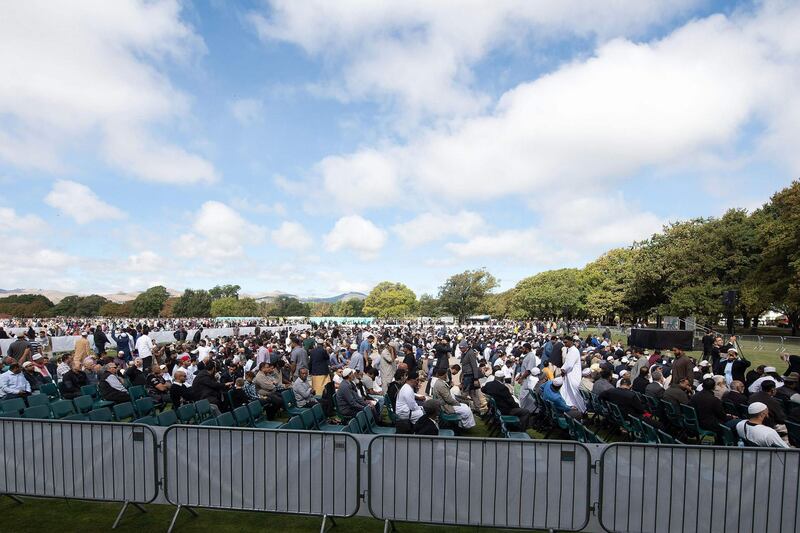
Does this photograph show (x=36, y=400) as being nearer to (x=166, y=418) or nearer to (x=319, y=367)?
(x=166, y=418)

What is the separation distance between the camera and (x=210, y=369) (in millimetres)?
9703

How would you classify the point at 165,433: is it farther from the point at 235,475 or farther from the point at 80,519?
the point at 80,519

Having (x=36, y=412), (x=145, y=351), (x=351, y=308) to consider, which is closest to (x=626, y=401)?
(x=36, y=412)

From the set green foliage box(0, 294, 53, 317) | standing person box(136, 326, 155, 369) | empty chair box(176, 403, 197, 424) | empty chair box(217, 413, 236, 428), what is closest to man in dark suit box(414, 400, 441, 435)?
empty chair box(217, 413, 236, 428)

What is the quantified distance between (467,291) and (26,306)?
111472 mm

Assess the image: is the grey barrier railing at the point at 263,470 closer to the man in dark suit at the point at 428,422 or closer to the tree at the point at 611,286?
the man in dark suit at the point at 428,422

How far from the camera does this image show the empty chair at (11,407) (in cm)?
710

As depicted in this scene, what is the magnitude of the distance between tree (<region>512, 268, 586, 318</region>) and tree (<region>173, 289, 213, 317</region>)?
80.2 m

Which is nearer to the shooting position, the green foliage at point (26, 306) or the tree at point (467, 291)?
the tree at point (467, 291)

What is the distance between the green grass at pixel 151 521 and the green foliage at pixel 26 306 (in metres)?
142

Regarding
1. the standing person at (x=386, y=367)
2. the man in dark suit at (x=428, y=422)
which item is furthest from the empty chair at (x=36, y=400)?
the standing person at (x=386, y=367)

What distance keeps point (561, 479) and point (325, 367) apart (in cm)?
978

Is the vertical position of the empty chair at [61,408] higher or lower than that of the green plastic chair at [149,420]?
lower

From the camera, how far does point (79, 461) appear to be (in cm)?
492
